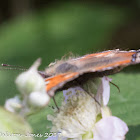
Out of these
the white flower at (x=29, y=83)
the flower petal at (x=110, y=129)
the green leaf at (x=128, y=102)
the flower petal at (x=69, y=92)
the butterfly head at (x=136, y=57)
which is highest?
the white flower at (x=29, y=83)

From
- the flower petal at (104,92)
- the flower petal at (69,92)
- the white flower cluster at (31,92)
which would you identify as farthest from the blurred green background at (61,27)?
the white flower cluster at (31,92)

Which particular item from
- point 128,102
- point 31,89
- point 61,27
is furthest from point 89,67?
point 61,27

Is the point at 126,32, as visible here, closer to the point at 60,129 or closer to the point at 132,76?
the point at 132,76

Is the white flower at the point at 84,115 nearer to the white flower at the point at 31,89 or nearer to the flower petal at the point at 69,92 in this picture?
the flower petal at the point at 69,92

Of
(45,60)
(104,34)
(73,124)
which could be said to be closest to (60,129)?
(73,124)

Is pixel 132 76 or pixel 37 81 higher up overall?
pixel 37 81

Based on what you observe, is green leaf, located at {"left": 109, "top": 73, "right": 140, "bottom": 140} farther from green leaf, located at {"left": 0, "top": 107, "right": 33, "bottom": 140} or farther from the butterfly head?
green leaf, located at {"left": 0, "top": 107, "right": 33, "bottom": 140}

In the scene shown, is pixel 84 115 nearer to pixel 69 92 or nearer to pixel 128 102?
pixel 69 92
